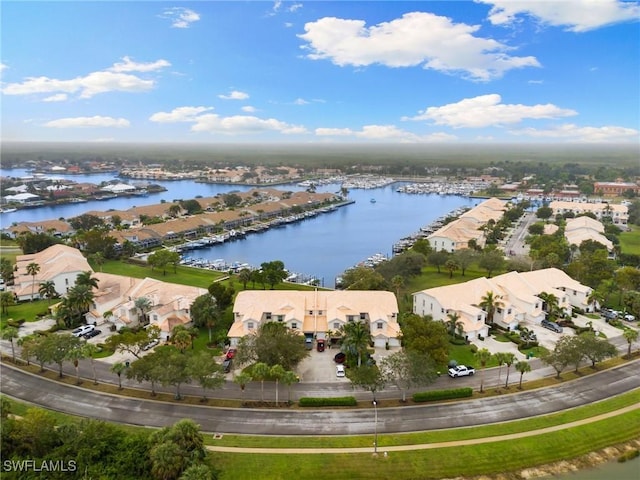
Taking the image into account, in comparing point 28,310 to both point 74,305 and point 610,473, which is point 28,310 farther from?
point 610,473

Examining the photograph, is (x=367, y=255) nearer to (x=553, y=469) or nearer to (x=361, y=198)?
(x=553, y=469)

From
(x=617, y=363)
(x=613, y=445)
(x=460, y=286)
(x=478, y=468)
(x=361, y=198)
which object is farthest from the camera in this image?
(x=361, y=198)

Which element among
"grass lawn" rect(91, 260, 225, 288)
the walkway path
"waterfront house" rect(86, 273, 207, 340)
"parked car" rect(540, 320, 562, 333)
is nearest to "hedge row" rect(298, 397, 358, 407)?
the walkway path

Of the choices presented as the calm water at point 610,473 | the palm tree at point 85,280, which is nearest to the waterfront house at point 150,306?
the palm tree at point 85,280

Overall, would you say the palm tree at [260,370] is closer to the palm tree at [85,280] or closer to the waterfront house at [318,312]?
the waterfront house at [318,312]

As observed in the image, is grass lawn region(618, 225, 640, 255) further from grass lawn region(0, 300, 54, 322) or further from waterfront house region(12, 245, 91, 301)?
grass lawn region(0, 300, 54, 322)

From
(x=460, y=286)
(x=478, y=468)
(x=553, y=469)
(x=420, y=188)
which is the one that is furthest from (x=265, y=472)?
(x=420, y=188)

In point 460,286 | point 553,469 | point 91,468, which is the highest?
point 460,286
